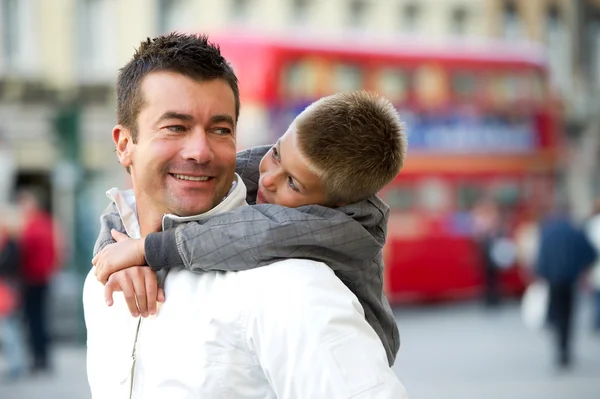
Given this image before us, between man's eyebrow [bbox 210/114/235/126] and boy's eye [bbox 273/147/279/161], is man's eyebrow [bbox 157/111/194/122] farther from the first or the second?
boy's eye [bbox 273/147/279/161]

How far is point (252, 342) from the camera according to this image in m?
1.64

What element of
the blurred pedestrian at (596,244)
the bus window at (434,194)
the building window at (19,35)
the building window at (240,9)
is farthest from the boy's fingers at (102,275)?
the building window at (240,9)

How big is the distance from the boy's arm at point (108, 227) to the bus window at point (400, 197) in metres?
13.1

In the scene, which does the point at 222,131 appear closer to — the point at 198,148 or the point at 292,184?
the point at 198,148

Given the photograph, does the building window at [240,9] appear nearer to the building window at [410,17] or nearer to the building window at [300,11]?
the building window at [300,11]

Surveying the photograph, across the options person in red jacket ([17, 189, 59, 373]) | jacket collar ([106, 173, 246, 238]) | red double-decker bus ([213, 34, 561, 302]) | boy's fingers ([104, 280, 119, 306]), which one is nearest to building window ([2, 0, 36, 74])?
red double-decker bus ([213, 34, 561, 302])

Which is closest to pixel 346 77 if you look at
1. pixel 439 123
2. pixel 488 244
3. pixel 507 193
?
pixel 439 123

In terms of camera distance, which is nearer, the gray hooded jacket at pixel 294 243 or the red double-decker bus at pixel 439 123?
the gray hooded jacket at pixel 294 243

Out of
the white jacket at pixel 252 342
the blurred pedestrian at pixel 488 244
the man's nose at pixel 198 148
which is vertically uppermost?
the man's nose at pixel 198 148

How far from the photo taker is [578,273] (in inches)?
402

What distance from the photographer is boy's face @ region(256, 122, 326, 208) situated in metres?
1.82

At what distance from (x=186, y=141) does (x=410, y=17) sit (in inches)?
1051

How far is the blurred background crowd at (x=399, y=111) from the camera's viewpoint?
10289 millimetres

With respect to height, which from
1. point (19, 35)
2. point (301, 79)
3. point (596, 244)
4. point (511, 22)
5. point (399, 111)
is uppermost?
point (511, 22)
